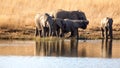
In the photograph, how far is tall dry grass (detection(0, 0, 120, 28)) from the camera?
58.0 m

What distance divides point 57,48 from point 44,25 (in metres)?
8.29

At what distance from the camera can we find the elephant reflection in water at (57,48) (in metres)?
34.2

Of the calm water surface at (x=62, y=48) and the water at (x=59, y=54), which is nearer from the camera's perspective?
the water at (x=59, y=54)

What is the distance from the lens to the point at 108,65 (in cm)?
2938

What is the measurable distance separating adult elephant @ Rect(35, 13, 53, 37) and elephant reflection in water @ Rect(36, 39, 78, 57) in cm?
175

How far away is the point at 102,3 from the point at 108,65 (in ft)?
115

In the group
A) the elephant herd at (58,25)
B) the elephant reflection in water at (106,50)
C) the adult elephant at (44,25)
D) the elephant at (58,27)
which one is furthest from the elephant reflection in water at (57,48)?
the elephant at (58,27)

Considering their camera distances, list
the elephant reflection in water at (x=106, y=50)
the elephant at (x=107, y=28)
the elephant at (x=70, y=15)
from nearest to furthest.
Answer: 1. the elephant reflection in water at (x=106, y=50)
2. the elephant at (x=107, y=28)
3. the elephant at (x=70, y=15)

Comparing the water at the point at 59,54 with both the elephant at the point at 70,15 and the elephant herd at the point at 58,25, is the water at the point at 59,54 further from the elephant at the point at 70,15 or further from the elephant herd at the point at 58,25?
→ the elephant at the point at 70,15

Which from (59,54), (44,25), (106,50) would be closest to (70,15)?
(44,25)

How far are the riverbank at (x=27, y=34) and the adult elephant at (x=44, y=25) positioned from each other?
2.22ft

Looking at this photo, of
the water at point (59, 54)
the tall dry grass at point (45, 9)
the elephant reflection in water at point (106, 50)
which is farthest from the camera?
the tall dry grass at point (45, 9)

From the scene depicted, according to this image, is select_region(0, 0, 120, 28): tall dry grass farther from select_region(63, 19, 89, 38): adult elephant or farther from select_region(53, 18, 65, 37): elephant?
select_region(53, 18, 65, 37): elephant

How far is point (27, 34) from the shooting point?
48.8 metres
